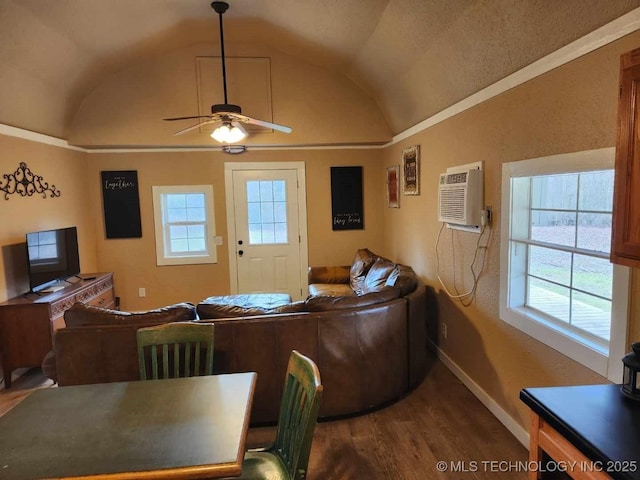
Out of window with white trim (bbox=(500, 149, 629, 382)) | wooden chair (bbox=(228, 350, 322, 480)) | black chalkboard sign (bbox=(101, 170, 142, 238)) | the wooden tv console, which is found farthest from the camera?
black chalkboard sign (bbox=(101, 170, 142, 238))

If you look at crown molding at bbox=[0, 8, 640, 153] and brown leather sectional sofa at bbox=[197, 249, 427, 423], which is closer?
crown molding at bbox=[0, 8, 640, 153]

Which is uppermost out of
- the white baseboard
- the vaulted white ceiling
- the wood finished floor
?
the vaulted white ceiling

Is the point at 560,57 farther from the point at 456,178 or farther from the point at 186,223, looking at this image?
the point at 186,223

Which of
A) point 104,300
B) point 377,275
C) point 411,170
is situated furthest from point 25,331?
point 411,170

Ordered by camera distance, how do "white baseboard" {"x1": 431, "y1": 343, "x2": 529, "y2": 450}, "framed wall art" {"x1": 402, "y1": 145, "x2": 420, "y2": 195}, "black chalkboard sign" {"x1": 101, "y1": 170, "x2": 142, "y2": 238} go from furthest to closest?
"black chalkboard sign" {"x1": 101, "y1": 170, "x2": 142, "y2": 238} < "framed wall art" {"x1": 402, "y1": 145, "x2": 420, "y2": 195} < "white baseboard" {"x1": 431, "y1": 343, "x2": 529, "y2": 450}

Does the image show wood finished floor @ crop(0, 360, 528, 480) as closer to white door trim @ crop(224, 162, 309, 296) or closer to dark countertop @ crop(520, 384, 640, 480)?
dark countertop @ crop(520, 384, 640, 480)

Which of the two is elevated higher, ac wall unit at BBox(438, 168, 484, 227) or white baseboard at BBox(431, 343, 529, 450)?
ac wall unit at BBox(438, 168, 484, 227)

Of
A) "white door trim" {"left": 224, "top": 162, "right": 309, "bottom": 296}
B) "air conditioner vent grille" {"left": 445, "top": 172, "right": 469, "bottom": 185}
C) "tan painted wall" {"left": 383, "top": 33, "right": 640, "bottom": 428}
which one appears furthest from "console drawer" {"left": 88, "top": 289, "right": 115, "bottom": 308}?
"air conditioner vent grille" {"left": 445, "top": 172, "right": 469, "bottom": 185}

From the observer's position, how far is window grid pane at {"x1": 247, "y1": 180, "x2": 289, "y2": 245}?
17.9ft

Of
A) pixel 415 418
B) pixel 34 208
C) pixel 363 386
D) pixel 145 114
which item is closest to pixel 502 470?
pixel 415 418

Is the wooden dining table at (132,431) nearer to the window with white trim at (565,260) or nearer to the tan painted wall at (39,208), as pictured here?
the window with white trim at (565,260)

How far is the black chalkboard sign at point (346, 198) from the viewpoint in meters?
5.54

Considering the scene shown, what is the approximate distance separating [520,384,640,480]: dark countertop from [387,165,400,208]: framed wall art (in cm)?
367

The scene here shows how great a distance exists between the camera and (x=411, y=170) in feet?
14.2
